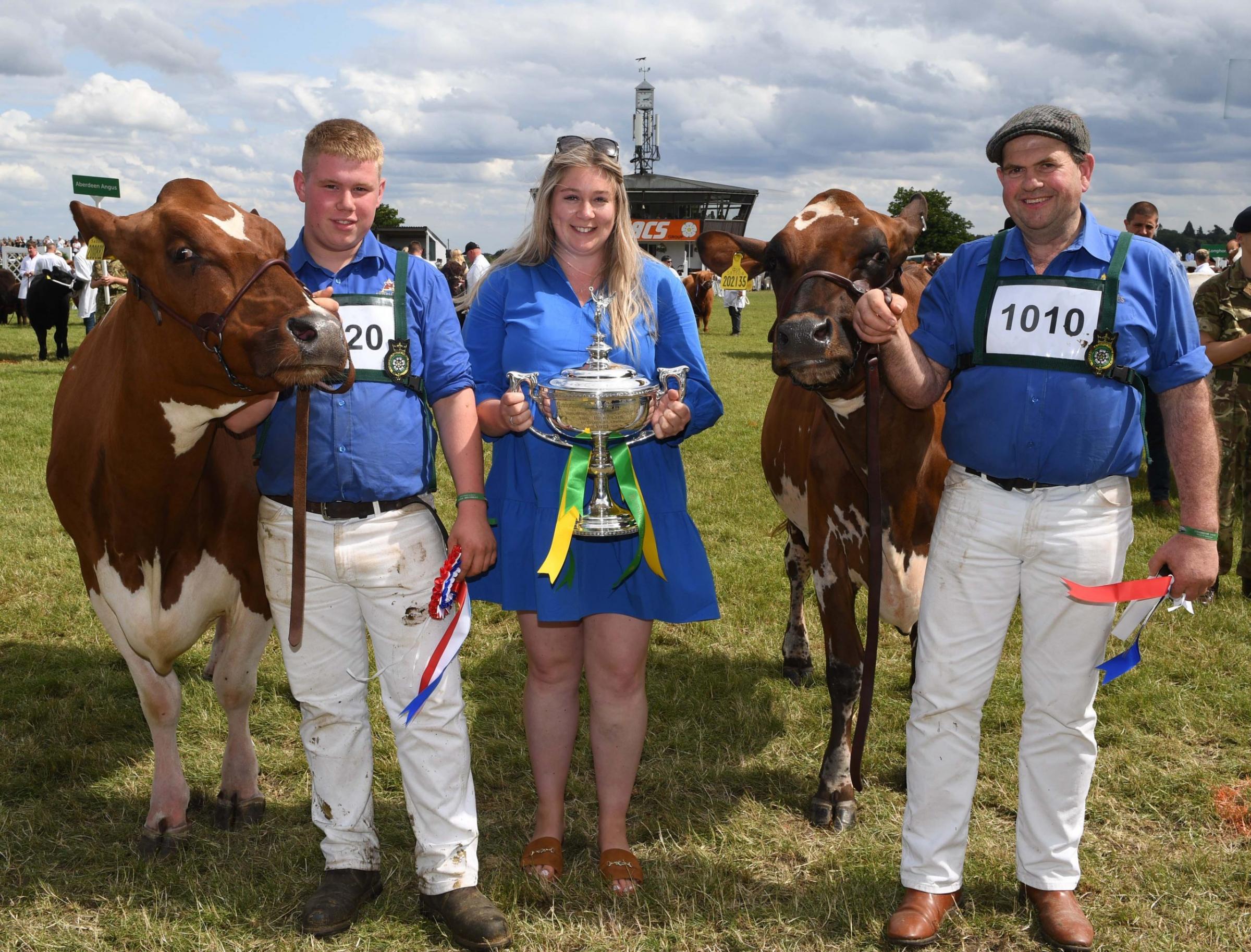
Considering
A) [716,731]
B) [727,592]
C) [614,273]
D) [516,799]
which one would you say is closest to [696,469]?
[727,592]

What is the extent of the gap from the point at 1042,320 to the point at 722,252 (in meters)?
1.46

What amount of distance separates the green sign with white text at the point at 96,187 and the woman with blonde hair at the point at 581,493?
1166cm

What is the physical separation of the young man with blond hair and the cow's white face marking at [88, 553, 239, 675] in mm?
672

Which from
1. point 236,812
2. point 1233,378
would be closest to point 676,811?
point 236,812

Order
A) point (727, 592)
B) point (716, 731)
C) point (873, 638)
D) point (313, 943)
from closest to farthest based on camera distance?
1. point (313, 943)
2. point (873, 638)
3. point (716, 731)
4. point (727, 592)

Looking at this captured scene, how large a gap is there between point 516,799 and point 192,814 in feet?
4.14

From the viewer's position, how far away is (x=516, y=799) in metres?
4.24

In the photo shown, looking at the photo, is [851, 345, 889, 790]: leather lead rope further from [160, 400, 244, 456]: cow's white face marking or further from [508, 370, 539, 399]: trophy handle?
[160, 400, 244, 456]: cow's white face marking

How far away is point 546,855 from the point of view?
3.56 metres

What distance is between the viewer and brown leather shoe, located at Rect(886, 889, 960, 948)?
10.4 feet

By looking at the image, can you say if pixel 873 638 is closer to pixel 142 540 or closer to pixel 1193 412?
pixel 1193 412

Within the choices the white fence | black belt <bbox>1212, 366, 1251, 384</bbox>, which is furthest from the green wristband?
the white fence

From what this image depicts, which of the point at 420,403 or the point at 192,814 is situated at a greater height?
the point at 420,403

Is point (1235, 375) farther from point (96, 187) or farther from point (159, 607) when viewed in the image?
point (96, 187)
